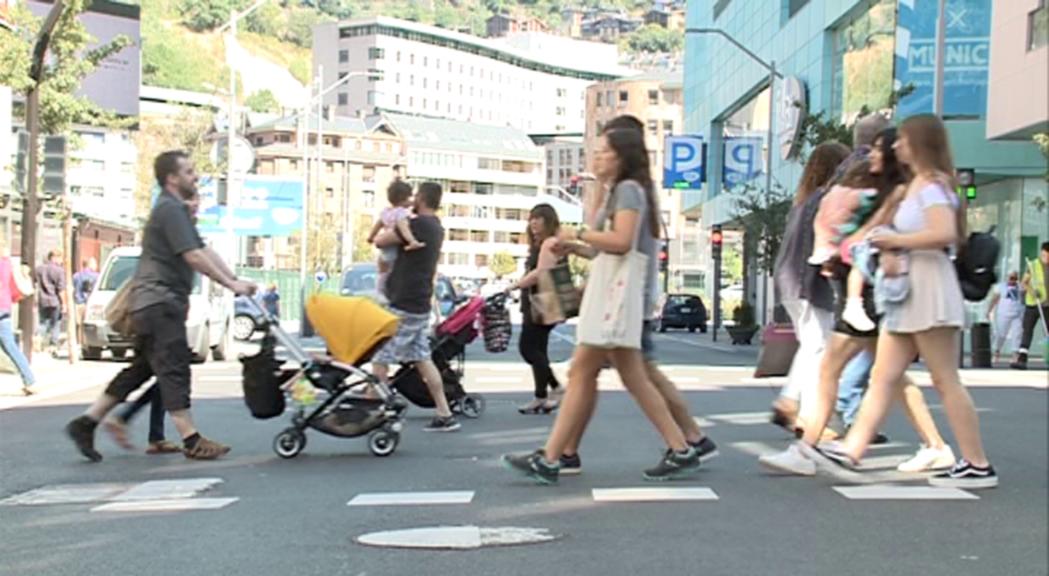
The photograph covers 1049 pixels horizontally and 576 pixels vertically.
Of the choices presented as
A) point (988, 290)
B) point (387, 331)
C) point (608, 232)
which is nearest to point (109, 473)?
point (387, 331)

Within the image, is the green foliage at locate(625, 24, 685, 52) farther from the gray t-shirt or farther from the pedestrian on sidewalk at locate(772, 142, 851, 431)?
the gray t-shirt

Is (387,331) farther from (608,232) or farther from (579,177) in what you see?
(608,232)

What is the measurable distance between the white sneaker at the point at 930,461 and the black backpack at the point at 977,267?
2870mm

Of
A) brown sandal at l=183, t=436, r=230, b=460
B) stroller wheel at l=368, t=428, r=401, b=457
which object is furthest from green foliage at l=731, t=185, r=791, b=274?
brown sandal at l=183, t=436, r=230, b=460

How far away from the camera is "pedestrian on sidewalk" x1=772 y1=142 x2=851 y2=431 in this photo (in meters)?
7.31

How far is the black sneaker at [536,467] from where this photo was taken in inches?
284

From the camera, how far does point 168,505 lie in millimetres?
7043

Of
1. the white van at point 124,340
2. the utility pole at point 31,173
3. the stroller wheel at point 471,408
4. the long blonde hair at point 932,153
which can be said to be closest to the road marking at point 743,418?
the stroller wheel at point 471,408

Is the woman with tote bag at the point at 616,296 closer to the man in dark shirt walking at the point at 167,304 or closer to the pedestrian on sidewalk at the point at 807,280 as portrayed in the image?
the pedestrian on sidewalk at the point at 807,280

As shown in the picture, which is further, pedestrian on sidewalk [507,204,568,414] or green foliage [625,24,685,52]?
pedestrian on sidewalk [507,204,568,414]

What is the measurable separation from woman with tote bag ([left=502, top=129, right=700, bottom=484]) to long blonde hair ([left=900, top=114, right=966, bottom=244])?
2242 mm

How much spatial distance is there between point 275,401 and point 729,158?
142 ft

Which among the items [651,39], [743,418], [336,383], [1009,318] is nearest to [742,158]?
[1009,318]

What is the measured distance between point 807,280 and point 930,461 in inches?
45.5
